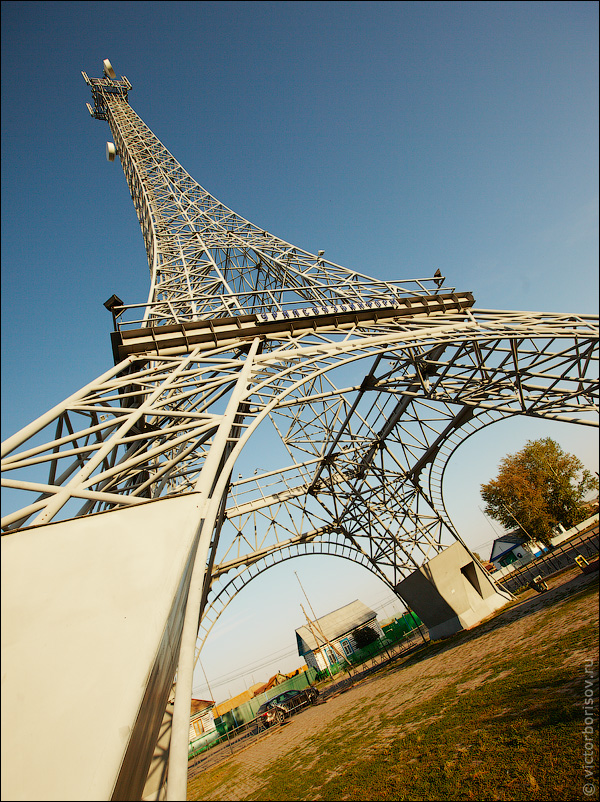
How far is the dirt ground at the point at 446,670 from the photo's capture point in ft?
32.1

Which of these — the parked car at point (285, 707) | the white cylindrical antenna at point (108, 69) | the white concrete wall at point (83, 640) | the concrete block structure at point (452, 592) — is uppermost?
the white cylindrical antenna at point (108, 69)

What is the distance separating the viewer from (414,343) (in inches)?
363

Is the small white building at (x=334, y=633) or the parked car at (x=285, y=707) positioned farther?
the small white building at (x=334, y=633)

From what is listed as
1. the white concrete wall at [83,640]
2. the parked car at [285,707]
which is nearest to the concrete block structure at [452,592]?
the parked car at [285,707]

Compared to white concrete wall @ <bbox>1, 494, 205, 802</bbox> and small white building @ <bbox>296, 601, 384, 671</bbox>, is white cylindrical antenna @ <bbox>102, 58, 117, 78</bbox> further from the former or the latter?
small white building @ <bbox>296, 601, 384, 671</bbox>

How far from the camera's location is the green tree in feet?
129

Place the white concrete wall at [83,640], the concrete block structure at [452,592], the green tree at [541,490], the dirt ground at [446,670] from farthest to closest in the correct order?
the green tree at [541,490], the concrete block structure at [452,592], the dirt ground at [446,670], the white concrete wall at [83,640]

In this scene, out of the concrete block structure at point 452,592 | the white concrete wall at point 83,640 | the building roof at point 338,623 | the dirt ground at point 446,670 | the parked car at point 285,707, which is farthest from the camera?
the building roof at point 338,623

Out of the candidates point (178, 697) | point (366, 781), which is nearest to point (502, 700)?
point (366, 781)

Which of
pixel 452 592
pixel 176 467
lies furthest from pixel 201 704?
pixel 176 467

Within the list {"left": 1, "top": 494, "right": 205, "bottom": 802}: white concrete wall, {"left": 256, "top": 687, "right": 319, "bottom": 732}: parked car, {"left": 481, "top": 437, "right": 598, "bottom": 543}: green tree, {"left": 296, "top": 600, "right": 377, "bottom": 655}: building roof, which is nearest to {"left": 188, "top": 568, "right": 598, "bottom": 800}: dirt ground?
{"left": 256, "top": 687, "right": 319, "bottom": 732}: parked car

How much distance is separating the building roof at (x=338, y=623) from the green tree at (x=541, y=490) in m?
20.7

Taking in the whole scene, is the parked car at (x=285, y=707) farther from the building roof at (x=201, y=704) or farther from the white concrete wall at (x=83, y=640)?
the building roof at (x=201, y=704)

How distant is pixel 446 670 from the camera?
474 inches
